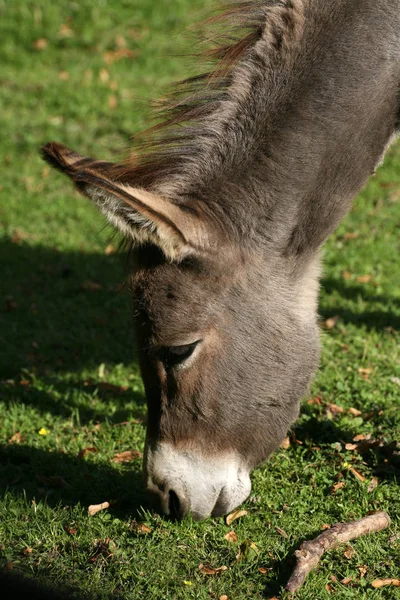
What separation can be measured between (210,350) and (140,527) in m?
1.08

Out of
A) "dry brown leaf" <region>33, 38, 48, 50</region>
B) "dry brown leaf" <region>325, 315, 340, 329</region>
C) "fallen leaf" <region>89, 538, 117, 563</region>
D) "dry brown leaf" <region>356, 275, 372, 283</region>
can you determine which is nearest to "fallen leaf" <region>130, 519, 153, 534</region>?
"fallen leaf" <region>89, 538, 117, 563</region>

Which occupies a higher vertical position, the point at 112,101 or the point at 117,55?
the point at 117,55

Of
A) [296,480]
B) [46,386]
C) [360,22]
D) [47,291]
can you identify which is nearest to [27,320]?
[47,291]

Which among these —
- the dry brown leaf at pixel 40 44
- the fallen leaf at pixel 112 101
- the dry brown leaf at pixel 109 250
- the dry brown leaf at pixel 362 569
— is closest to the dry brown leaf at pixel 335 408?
the dry brown leaf at pixel 362 569

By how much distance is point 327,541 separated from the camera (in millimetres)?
4008

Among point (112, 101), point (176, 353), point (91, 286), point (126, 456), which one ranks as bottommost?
point (91, 286)

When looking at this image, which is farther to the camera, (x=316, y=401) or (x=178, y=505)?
(x=316, y=401)

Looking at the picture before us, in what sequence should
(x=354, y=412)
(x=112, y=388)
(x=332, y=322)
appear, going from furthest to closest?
(x=332, y=322)
(x=112, y=388)
(x=354, y=412)

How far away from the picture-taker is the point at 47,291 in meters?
7.46

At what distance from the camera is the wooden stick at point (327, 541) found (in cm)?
381

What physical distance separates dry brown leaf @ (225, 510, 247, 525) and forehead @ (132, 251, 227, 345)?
1126mm

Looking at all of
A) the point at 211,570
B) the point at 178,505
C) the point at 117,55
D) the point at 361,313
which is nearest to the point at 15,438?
the point at 178,505

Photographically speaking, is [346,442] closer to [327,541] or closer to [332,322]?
[327,541]

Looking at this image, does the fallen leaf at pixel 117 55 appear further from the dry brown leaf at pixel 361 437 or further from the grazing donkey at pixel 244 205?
the dry brown leaf at pixel 361 437
